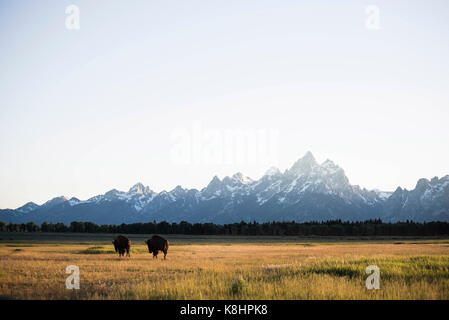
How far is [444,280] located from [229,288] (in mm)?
9654

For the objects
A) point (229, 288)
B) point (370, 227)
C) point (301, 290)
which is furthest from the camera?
point (370, 227)

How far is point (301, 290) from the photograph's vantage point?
12.7 metres

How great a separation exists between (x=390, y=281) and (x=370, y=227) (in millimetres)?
167760
